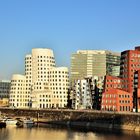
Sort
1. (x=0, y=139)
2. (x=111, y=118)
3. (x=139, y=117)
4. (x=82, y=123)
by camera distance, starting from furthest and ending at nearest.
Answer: (x=82, y=123), (x=111, y=118), (x=139, y=117), (x=0, y=139)

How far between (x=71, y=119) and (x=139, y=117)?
41430mm

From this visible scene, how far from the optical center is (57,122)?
19912 cm

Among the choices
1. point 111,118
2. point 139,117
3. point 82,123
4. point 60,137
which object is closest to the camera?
point 60,137

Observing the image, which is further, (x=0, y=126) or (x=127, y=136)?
(x=0, y=126)

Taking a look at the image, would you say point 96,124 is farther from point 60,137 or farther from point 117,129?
point 60,137

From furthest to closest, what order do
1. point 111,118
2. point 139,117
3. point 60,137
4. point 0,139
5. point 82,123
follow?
point 82,123, point 111,118, point 139,117, point 60,137, point 0,139

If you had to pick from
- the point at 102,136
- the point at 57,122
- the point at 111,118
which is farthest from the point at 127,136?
the point at 57,122

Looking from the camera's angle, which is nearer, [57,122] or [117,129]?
[117,129]

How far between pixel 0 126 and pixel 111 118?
43110 mm

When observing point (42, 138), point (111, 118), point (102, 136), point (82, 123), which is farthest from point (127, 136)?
point (82, 123)

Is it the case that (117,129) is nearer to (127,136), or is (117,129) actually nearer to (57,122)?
(127,136)

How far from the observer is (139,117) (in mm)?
162250

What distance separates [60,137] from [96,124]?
48.7 metres

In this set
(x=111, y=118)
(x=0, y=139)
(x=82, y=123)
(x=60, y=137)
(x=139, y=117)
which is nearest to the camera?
(x=0, y=139)
